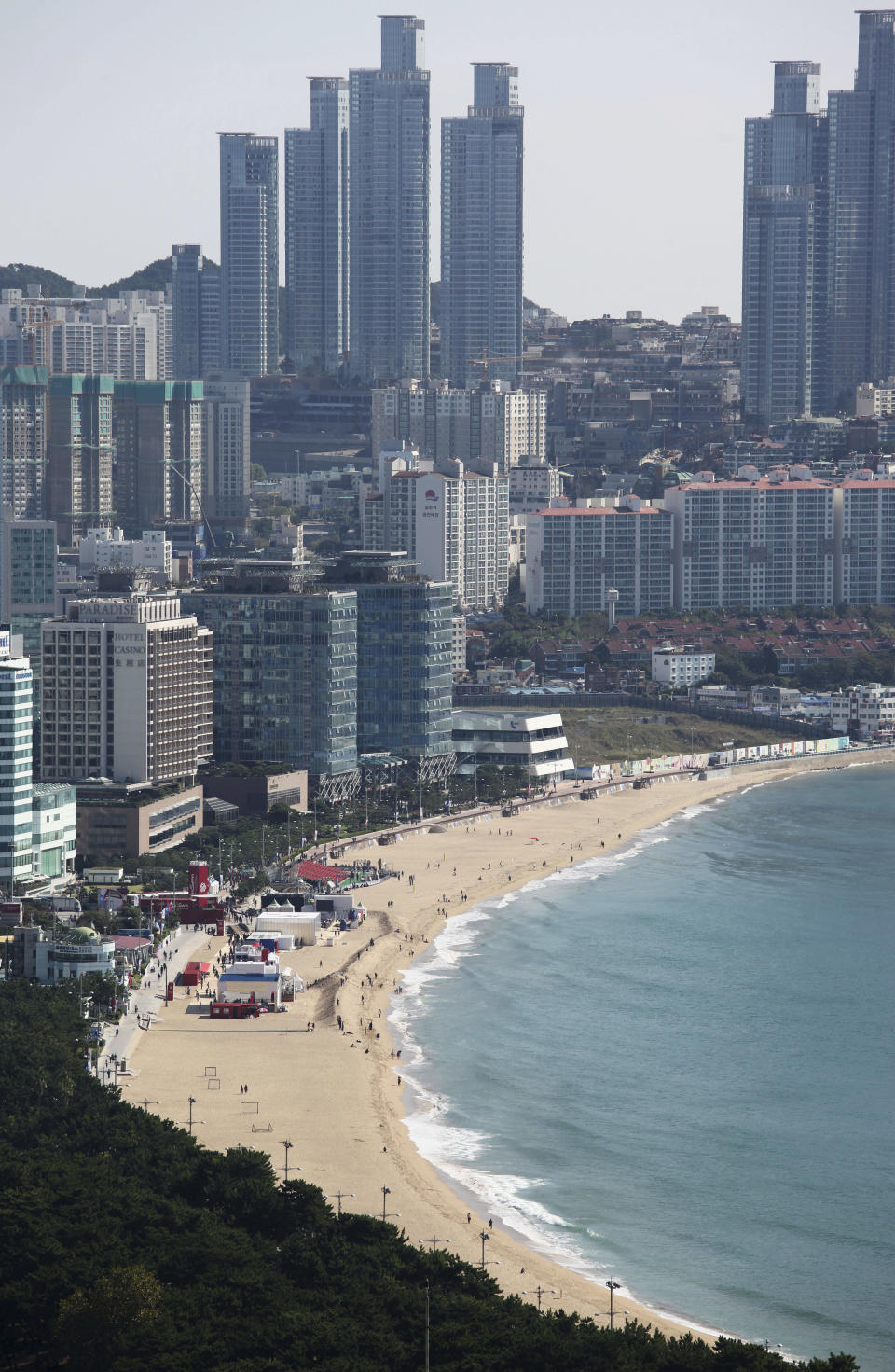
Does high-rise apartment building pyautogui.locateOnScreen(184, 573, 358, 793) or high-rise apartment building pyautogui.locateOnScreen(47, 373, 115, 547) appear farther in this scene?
high-rise apartment building pyautogui.locateOnScreen(47, 373, 115, 547)

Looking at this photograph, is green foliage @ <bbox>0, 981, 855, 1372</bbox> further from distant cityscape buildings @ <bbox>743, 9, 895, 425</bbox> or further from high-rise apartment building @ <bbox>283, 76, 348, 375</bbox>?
high-rise apartment building @ <bbox>283, 76, 348, 375</bbox>

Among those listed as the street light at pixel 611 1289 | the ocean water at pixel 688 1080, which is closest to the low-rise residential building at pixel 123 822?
the ocean water at pixel 688 1080

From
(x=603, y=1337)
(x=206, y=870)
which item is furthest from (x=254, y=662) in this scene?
(x=603, y=1337)

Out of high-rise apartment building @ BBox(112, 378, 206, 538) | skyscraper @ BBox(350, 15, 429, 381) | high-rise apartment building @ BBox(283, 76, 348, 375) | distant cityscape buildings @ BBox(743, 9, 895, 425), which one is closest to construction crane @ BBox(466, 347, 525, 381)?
skyscraper @ BBox(350, 15, 429, 381)

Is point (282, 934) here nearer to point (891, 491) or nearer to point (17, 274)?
point (891, 491)

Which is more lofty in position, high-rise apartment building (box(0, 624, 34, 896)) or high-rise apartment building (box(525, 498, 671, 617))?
high-rise apartment building (box(525, 498, 671, 617))

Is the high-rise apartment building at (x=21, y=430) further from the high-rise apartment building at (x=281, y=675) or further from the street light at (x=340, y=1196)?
the street light at (x=340, y=1196)

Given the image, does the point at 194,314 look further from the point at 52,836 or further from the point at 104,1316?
the point at 104,1316
